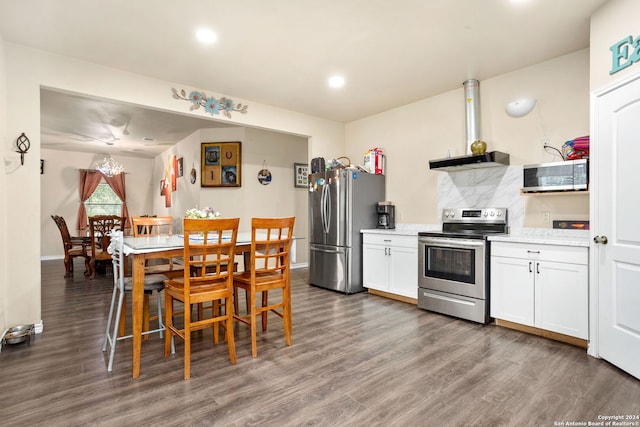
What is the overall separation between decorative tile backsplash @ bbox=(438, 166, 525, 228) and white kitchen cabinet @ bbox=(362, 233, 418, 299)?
0.73m

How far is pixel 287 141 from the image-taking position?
6703 millimetres

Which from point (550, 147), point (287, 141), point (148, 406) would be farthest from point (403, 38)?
point (287, 141)

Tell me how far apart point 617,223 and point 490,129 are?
6.06 feet

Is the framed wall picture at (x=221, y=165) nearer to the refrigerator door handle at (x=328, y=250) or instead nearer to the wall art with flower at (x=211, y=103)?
the wall art with flower at (x=211, y=103)

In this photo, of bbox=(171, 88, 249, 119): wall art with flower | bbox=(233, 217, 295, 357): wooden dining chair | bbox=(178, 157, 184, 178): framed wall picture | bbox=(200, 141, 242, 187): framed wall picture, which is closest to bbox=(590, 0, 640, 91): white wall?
bbox=(233, 217, 295, 357): wooden dining chair

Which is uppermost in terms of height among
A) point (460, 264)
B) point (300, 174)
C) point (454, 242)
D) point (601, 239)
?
point (300, 174)

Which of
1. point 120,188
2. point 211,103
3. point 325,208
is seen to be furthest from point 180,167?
point 325,208

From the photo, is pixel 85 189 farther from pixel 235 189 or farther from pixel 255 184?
pixel 255 184

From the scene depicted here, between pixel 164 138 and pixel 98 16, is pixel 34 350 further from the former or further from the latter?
pixel 164 138

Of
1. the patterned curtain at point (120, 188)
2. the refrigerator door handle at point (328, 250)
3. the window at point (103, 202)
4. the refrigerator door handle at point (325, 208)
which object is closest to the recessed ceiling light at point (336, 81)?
the refrigerator door handle at point (325, 208)

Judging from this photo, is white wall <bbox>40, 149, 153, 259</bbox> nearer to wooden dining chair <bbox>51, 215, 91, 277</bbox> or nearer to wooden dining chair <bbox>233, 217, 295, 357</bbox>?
wooden dining chair <bbox>51, 215, 91, 277</bbox>

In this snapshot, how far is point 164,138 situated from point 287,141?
2.69 m

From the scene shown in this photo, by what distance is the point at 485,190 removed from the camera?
390 centimetres

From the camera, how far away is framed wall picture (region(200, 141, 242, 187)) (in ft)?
20.4
